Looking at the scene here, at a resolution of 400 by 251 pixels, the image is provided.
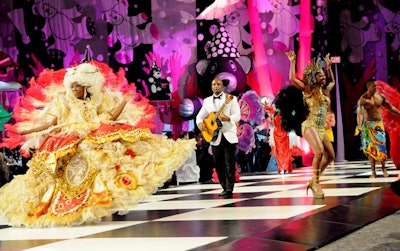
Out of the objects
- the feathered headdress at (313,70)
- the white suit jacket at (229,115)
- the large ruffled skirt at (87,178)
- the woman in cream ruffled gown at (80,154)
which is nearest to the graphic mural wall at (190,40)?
the white suit jacket at (229,115)

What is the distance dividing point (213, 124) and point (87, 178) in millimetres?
1995

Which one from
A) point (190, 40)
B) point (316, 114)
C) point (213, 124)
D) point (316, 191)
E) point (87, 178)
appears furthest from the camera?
point (190, 40)

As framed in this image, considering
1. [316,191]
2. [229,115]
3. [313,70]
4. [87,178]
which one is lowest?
[316,191]

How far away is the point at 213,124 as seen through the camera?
6441mm

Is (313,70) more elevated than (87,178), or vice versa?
(313,70)

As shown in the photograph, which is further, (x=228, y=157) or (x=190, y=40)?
(x=190, y=40)

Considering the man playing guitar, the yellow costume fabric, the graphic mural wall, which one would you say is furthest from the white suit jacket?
the graphic mural wall

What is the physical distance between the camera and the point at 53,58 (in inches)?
392

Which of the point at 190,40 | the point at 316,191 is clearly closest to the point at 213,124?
the point at 316,191

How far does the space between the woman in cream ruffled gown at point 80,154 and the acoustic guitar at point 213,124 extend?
1354 mm

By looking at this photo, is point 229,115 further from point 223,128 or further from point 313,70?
point 313,70

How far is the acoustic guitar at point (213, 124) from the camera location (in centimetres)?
642

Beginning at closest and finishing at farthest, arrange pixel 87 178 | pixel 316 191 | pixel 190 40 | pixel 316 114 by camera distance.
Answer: pixel 87 178 < pixel 316 191 < pixel 316 114 < pixel 190 40

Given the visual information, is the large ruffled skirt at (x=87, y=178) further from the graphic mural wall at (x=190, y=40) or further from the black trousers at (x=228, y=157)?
→ the graphic mural wall at (x=190, y=40)
